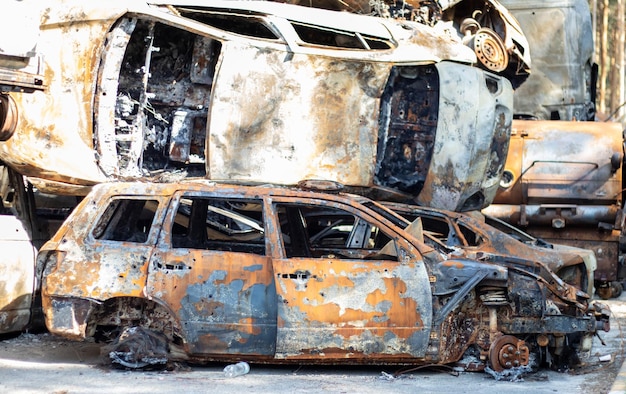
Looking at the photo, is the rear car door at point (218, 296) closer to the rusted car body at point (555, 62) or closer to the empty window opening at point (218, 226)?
the empty window opening at point (218, 226)

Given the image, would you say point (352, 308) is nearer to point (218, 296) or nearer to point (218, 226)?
point (218, 296)

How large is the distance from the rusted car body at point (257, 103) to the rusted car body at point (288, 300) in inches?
82.7

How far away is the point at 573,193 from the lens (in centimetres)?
1429

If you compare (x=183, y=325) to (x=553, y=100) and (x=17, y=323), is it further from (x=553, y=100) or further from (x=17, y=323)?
(x=553, y=100)

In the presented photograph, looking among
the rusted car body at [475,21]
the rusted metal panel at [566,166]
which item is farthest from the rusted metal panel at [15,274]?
the rusted metal panel at [566,166]

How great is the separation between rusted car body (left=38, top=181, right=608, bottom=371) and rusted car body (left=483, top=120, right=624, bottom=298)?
6.63 meters

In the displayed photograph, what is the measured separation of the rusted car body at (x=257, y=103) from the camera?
31.4 ft

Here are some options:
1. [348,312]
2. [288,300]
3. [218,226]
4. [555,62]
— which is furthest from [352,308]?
[555,62]

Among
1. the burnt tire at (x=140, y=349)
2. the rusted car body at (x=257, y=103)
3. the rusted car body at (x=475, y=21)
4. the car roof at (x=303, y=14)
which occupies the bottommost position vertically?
the burnt tire at (x=140, y=349)

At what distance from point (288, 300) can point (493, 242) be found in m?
3.76

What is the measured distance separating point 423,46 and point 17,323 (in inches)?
204

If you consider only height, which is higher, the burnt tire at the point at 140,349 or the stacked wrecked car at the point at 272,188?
the stacked wrecked car at the point at 272,188

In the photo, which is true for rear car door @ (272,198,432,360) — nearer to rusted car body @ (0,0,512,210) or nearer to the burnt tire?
the burnt tire

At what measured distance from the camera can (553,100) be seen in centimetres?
1938
